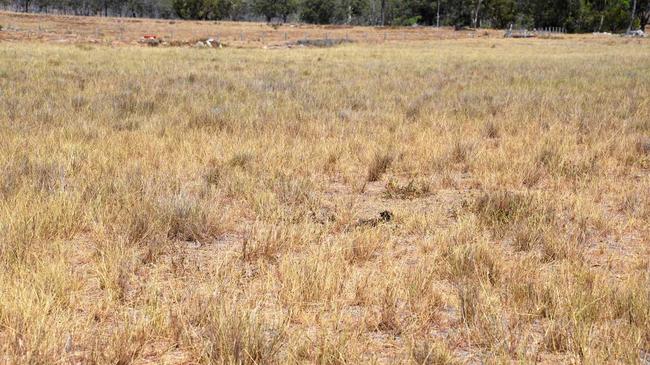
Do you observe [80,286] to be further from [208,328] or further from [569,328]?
[569,328]

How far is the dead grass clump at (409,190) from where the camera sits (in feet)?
20.2

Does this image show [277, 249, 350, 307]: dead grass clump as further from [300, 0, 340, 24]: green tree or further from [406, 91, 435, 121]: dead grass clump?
[300, 0, 340, 24]: green tree

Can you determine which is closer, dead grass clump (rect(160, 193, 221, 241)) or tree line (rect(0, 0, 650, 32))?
dead grass clump (rect(160, 193, 221, 241))

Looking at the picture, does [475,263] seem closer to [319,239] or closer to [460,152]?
[319,239]

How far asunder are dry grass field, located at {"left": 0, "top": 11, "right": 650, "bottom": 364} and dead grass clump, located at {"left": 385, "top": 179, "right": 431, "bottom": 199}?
0.03 m

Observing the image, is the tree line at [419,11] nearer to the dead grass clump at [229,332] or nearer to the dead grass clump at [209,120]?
the dead grass clump at [209,120]

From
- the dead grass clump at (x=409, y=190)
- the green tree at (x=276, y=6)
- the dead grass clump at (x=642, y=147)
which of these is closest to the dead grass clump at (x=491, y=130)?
the dead grass clump at (x=642, y=147)

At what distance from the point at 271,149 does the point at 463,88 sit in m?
10.3

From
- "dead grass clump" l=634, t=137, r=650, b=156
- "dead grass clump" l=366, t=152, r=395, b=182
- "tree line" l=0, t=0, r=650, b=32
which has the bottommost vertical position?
"dead grass clump" l=366, t=152, r=395, b=182

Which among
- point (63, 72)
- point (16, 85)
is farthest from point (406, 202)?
point (63, 72)

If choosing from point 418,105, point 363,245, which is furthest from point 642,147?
point 363,245

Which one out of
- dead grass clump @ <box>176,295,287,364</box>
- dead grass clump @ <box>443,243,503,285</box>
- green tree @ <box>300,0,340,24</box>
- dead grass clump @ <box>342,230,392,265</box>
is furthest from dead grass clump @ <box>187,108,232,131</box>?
green tree @ <box>300,0,340,24</box>

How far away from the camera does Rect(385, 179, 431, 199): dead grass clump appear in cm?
616

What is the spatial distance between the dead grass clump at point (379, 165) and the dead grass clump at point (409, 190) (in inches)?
21.2
